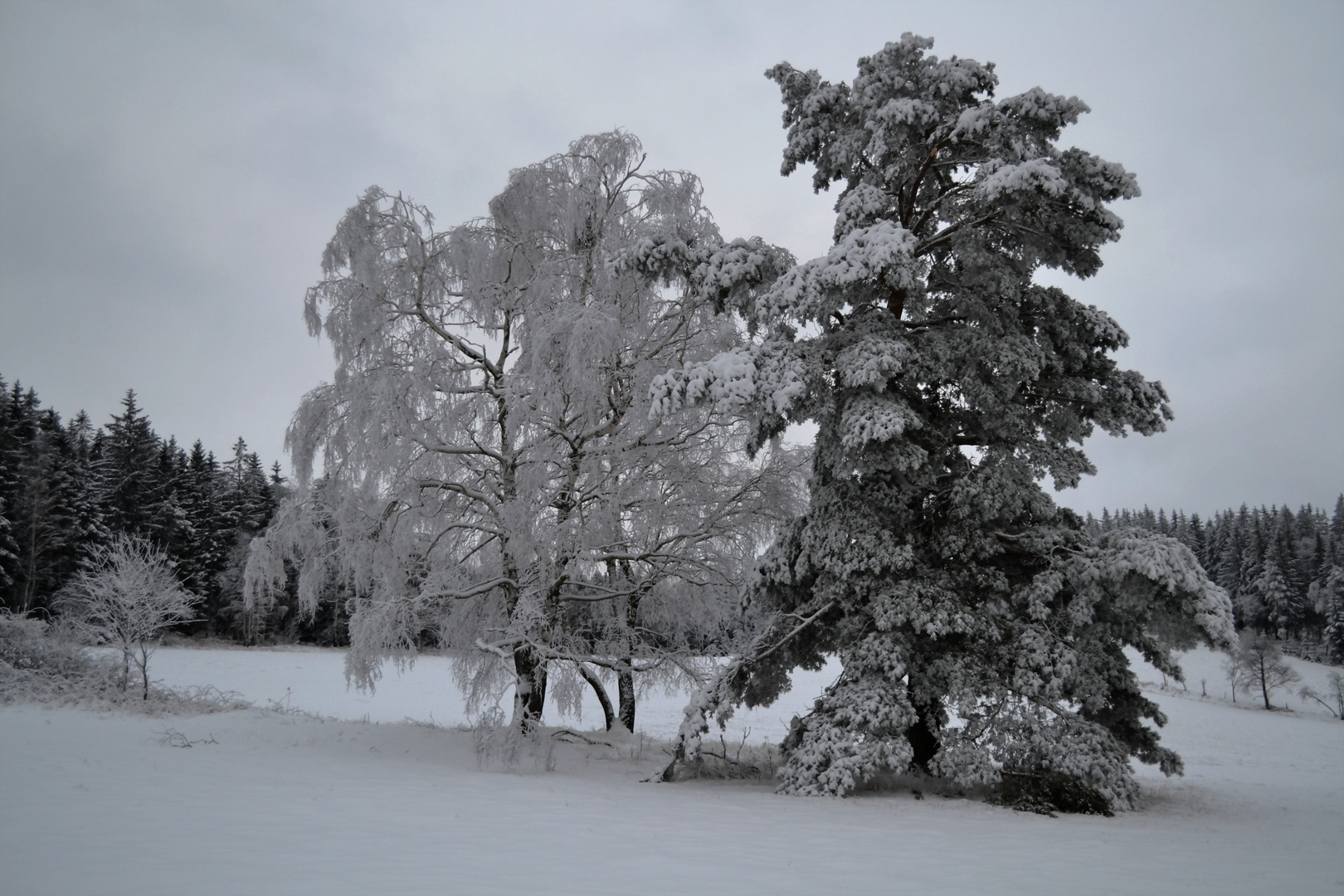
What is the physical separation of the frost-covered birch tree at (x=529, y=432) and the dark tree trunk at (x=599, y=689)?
0.13 meters

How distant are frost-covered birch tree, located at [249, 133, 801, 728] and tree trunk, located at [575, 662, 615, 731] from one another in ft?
0.41

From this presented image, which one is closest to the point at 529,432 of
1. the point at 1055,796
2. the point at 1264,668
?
the point at 1055,796

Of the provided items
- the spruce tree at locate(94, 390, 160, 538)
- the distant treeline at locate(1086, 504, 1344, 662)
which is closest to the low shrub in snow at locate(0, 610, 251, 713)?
the spruce tree at locate(94, 390, 160, 538)

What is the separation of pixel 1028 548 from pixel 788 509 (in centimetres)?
424

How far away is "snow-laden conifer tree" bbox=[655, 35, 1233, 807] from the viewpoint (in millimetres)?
8625

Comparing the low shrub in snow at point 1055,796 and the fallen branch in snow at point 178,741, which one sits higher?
the low shrub in snow at point 1055,796

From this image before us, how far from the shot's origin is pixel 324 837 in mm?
5531

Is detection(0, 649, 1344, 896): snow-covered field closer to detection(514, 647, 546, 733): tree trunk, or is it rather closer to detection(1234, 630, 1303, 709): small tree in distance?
detection(514, 647, 546, 733): tree trunk

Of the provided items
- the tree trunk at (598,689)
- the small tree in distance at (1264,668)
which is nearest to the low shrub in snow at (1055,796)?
the tree trunk at (598,689)

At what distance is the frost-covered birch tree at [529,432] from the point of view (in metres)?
10.8

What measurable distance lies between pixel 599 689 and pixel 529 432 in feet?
15.4

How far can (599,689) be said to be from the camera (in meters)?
12.9

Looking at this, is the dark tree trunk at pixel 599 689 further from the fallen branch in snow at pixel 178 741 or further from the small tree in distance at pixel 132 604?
the small tree in distance at pixel 132 604

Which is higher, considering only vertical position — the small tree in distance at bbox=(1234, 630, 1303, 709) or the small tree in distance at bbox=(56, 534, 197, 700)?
the small tree in distance at bbox=(56, 534, 197, 700)
